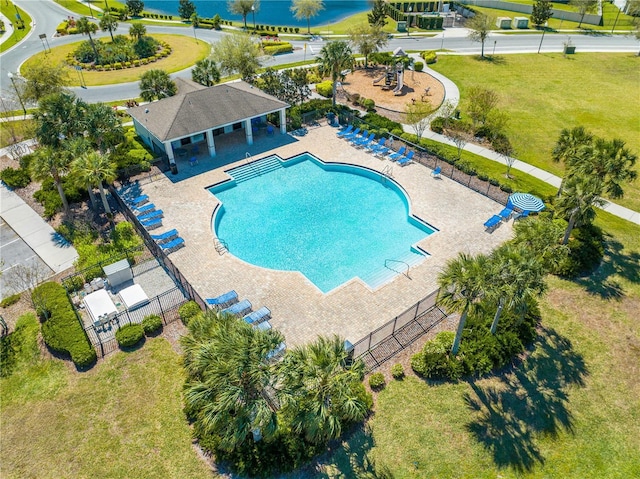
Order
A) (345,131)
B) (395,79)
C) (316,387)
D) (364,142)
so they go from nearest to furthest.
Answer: (316,387), (364,142), (345,131), (395,79)

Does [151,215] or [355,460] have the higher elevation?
[151,215]

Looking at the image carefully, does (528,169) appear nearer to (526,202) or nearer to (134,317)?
(526,202)

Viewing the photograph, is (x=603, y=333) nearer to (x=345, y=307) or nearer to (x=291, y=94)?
(x=345, y=307)

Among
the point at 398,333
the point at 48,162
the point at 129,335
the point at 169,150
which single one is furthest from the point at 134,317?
the point at 169,150

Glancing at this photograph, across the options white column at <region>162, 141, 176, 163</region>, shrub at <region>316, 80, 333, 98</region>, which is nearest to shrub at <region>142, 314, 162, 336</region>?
white column at <region>162, 141, 176, 163</region>

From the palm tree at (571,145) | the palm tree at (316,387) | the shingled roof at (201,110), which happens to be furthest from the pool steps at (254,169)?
the palm tree at (316,387)

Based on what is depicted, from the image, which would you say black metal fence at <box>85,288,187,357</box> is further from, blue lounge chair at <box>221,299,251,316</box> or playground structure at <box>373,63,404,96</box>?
playground structure at <box>373,63,404,96</box>
